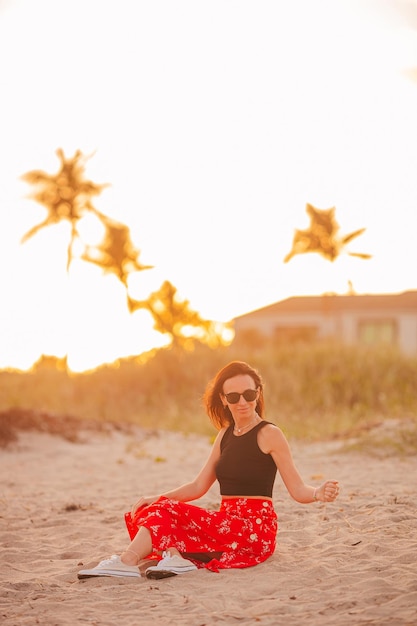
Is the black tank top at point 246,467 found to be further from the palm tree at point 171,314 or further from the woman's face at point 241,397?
the palm tree at point 171,314

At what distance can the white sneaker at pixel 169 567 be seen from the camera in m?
5.23

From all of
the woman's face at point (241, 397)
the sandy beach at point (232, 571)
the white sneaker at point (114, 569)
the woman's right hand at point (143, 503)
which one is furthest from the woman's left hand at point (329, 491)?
the white sneaker at point (114, 569)

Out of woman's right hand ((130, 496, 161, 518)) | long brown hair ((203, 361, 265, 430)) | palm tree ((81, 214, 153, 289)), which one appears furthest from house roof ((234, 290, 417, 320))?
woman's right hand ((130, 496, 161, 518))

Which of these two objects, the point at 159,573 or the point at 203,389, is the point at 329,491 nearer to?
the point at 159,573

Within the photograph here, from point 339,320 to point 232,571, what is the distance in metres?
35.6

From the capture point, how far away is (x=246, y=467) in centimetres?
543

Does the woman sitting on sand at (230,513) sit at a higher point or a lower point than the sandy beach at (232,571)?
higher

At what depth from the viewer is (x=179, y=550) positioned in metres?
5.45

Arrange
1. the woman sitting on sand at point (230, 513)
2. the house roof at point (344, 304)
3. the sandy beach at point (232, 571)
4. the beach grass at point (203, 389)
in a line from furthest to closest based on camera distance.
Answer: the house roof at point (344, 304) → the beach grass at point (203, 389) → the woman sitting on sand at point (230, 513) → the sandy beach at point (232, 571)

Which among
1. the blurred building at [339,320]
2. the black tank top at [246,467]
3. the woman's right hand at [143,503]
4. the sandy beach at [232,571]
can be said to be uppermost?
the blurred building at [339,320]

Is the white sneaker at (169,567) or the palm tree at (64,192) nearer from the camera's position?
the white sneaker at (169,567)

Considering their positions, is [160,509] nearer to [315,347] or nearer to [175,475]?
[175,475]

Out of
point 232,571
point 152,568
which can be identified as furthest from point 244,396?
point 152,568

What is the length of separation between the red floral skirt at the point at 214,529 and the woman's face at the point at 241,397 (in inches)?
23.0
